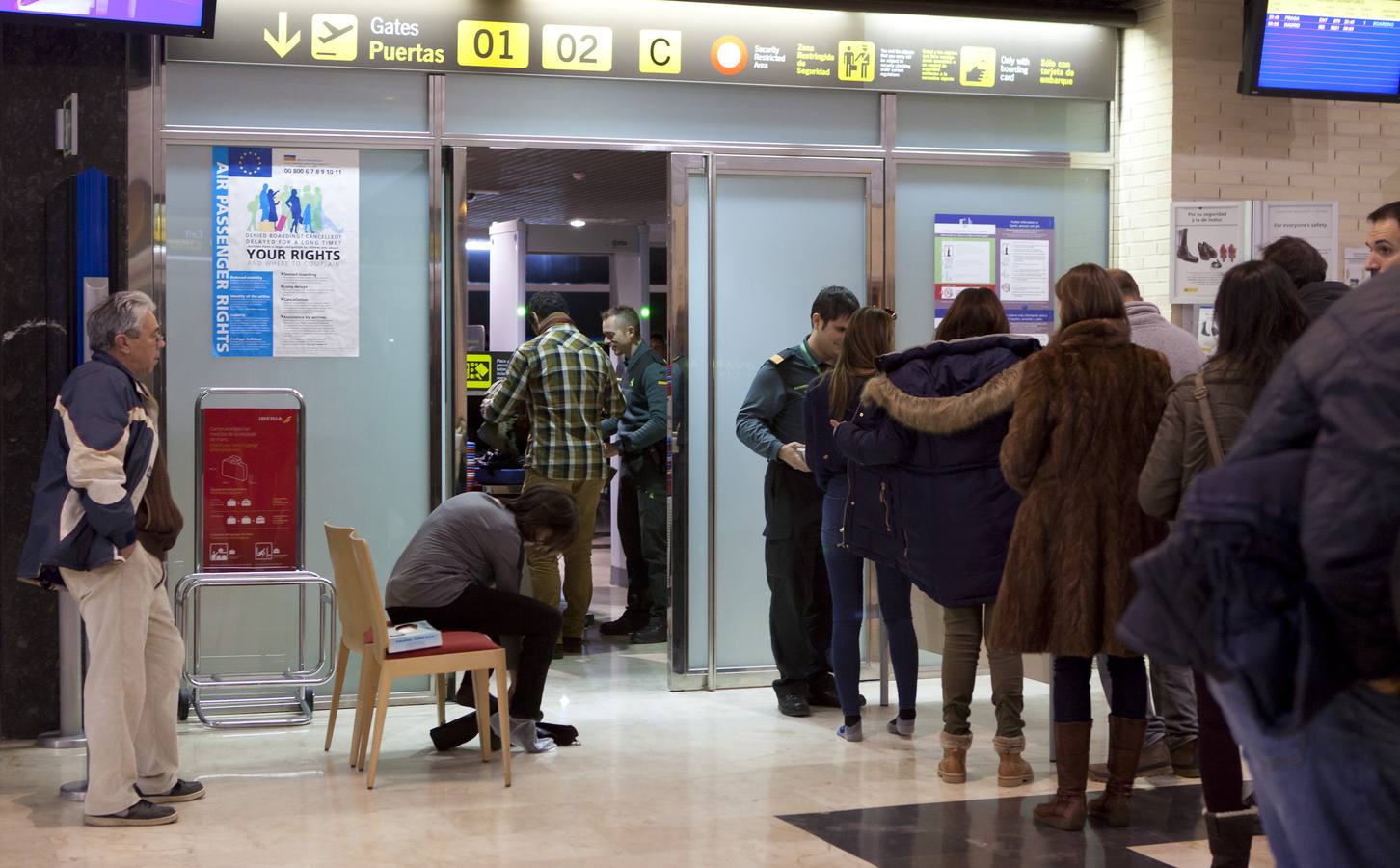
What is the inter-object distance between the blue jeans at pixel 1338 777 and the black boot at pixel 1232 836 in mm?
2071

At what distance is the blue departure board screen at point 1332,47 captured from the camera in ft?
22.3

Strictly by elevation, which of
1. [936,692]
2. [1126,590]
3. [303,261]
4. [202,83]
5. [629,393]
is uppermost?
[202,83]

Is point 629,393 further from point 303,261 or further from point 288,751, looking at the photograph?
point 288,751

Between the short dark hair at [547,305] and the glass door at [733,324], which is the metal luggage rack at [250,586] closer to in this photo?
the glass door at [733,324]

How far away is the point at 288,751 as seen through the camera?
5582 mm

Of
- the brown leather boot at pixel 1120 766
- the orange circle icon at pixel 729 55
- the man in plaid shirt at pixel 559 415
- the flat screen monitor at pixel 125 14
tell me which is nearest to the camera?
the brown leather boot at pixel 1120 766

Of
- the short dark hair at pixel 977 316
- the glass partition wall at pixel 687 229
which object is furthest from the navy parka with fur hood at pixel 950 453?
the glass partition wall at pixel 687 229

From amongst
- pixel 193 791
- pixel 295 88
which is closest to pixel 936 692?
pixel 193 791

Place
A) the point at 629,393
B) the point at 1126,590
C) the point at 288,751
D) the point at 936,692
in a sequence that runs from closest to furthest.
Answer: the point at 1126,590 → the point at 288,751 → the point at 936,692 → the point at 629,393

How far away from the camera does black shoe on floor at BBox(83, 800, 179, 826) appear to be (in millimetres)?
4527

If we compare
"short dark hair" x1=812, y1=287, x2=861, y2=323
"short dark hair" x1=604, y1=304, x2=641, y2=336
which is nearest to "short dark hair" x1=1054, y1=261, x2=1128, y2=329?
"short dark hair" x1=812, y1=287, x2=861, y2=323

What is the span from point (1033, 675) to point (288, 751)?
271 centimetres

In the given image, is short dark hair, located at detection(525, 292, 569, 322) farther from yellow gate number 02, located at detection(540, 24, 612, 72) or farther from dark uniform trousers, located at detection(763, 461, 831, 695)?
dark uniform trousers, located at detection(763, 461, 831, 695)

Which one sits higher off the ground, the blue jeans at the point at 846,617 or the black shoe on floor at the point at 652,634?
the blue jeans at the point at 846,617
